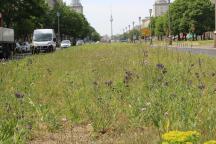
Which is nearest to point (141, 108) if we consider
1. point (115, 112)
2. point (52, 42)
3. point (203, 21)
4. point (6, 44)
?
point (115, 112)

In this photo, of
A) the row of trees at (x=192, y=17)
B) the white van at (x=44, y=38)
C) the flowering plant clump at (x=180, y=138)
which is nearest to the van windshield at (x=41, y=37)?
the white van at (x=44, y=38)

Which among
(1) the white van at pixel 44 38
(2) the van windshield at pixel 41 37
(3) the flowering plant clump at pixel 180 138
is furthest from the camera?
(2) the van windshield at pixel 41 37

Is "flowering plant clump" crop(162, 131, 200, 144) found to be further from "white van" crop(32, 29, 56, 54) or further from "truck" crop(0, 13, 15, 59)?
"white van" crop(32, 29, 56, 54)

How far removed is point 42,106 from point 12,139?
8.59 feet

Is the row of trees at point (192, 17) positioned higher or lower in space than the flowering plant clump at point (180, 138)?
higher

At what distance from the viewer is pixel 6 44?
159 feet

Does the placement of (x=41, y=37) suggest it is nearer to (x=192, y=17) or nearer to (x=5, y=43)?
(x=5, y=43)

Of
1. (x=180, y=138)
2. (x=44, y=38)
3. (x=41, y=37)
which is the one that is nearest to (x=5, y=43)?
(x=44, y=38)

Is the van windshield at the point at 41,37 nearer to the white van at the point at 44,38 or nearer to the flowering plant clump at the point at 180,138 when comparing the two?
the white van at the point at 44,38

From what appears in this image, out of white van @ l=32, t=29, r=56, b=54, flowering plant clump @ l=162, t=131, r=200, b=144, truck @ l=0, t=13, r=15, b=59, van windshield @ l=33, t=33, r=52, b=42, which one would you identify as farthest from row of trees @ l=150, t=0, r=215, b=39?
flowering plant clump @ l=162, t=131, r=200, b=144

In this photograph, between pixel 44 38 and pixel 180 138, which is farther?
pixel 44 38

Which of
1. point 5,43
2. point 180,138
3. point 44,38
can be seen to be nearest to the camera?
point 180,138

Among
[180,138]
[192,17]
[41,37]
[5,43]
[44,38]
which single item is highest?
[192,17]

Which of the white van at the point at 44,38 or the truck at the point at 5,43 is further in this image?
the white van at the point at 44,38
